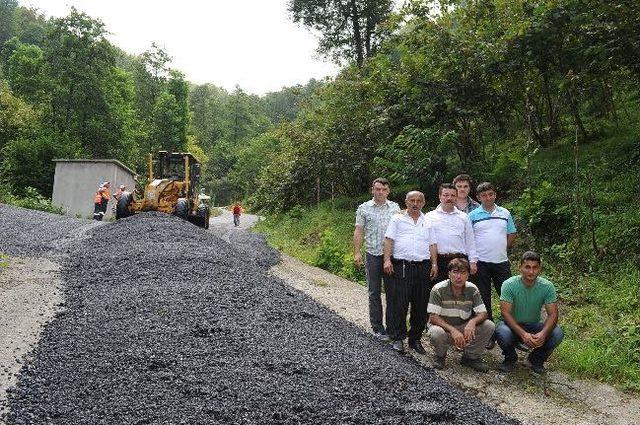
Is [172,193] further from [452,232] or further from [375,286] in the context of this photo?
[452,232]

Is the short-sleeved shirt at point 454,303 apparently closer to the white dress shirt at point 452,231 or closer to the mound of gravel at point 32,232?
the white dress shirt at point 452,231

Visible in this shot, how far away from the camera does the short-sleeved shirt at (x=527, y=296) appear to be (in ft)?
15.4

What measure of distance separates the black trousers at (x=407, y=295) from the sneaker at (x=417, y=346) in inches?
1.5

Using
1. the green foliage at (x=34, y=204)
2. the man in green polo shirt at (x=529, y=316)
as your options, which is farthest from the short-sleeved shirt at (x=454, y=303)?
the green foliage at (x=34, y=204)

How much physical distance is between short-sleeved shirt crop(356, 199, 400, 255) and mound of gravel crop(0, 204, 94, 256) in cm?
631

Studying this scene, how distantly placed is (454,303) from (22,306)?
4434 millimetres

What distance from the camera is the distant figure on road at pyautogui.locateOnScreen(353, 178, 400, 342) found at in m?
5.41

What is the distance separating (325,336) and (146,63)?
47.7 meters

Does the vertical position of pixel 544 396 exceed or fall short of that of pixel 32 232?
it falls short

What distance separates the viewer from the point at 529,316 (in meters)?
4.77

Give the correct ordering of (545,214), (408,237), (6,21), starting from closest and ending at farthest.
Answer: (408,237) → (545,214) → (6,21)

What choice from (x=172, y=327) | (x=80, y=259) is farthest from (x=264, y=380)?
(x=80, y=259)

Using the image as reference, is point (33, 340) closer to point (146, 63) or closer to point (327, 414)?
point (327, 414)

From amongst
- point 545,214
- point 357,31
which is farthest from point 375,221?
point 357,31
